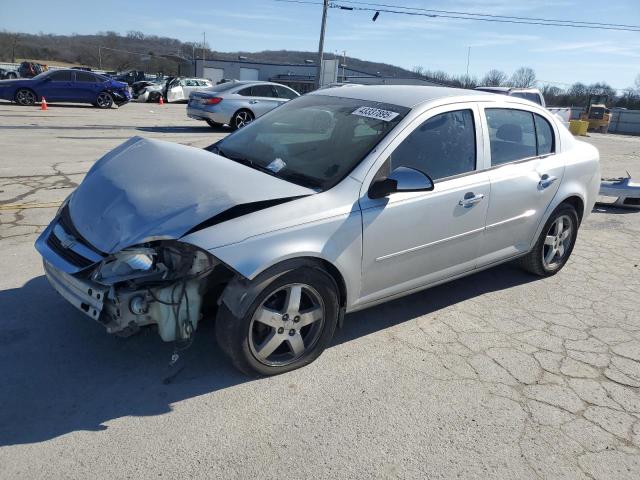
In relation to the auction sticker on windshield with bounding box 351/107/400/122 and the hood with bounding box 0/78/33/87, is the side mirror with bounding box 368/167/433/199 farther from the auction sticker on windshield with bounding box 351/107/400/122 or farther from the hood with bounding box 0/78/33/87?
the hood with bounding box 0/78/33/87

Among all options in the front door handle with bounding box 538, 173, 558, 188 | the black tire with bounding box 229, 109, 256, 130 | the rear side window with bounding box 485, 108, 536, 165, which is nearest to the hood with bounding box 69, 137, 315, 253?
the rear side window with bounding box 485, 108, 536, 165

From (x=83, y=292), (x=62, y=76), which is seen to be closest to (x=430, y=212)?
(x=83, y=292)

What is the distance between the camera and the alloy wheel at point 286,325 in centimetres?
304

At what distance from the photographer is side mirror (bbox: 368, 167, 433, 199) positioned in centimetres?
329

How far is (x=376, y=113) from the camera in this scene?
3729 millimetres

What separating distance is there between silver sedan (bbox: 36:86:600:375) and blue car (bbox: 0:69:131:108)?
62.3 ft

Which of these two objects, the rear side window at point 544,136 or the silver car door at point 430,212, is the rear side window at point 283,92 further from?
the silver car door at point 430,212

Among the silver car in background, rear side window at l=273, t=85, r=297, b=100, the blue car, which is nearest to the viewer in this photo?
the silver car in background

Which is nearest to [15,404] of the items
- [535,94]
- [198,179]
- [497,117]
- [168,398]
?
[168,398]

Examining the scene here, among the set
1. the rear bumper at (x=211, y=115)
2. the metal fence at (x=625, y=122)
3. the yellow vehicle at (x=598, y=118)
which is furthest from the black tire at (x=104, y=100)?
the metal fence at (x=625, y=122)

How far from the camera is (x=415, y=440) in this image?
2709 mm

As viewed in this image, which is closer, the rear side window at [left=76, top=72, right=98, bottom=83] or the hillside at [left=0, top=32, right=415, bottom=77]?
the rear side window at [left=76, top=72, right=98, bottom=83]

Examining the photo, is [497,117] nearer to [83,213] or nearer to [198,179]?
[198,179]

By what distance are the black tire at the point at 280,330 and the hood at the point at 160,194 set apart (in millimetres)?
497
